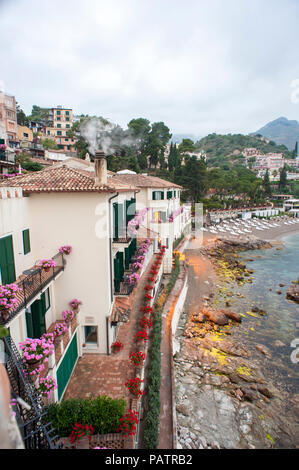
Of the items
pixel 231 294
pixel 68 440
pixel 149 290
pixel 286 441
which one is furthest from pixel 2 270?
pixel 231 294

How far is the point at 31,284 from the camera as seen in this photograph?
9930 mm

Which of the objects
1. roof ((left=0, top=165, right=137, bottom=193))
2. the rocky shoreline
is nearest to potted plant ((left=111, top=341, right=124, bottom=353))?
the rocky shoreline

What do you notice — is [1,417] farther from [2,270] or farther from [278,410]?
[278,410]

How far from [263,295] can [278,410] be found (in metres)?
18.3

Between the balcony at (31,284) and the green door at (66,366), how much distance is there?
3.58 meters

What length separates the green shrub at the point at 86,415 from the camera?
879 cm

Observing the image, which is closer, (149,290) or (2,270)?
(2,270)

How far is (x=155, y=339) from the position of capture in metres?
15.9

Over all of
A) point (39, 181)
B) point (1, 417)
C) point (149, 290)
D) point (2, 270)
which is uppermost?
point (39, 181)

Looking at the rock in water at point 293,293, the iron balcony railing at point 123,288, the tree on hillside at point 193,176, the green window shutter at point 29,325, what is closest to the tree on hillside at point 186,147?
the tree on hillside at point 193,176

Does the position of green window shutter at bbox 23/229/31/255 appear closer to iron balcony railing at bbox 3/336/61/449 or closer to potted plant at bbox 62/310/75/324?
potted plant at bbox 62/310/75/324

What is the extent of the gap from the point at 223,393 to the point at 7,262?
1540 centimetres

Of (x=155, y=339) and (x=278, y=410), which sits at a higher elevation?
(x=155, y=339)

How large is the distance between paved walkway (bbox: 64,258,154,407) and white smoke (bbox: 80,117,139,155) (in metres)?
44.4
